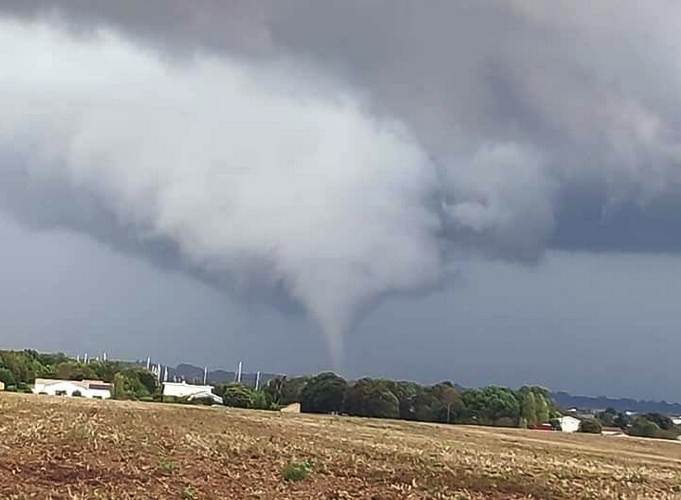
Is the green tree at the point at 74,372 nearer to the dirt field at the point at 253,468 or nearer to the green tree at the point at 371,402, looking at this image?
the green tree at the point at 371,402

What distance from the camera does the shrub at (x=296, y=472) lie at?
26.7m

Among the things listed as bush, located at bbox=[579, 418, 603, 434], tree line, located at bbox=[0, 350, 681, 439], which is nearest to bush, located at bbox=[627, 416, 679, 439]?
tree line, located at bbox=[0, 350, 681, 439]

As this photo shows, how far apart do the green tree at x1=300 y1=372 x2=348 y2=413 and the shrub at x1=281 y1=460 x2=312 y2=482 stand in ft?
394

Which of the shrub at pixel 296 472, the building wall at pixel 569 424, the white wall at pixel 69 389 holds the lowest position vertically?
the shrub at pixel 296 472

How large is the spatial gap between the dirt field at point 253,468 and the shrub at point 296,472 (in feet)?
0.77

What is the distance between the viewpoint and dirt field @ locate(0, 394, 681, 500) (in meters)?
23.3

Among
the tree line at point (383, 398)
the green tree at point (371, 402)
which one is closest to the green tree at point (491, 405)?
the tree line at point (383, 398)

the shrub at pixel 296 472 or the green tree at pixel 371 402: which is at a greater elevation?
the green tree at pixel 371 402

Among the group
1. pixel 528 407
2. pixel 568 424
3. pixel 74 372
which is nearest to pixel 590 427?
pixel 568 424

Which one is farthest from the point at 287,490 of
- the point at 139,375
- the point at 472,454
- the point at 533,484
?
the point at 139,375

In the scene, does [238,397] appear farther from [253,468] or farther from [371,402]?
[253,468]

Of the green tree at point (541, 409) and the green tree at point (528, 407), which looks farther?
the green tree at point (541, 409)

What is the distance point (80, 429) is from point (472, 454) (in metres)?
16.7

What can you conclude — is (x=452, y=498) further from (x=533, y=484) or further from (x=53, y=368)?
(x=53, y=368)
